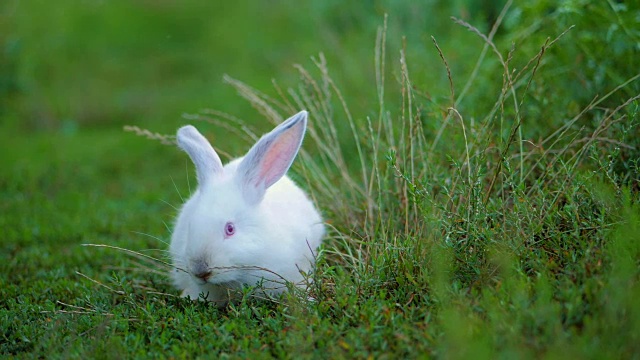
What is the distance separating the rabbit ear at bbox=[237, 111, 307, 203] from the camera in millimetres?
3602

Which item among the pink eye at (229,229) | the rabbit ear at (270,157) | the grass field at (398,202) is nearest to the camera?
the grass field at (398,202)

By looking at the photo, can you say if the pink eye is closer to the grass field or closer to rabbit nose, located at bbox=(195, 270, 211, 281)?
rabbit nose, located at bbox=(195, 270, 211, 281)

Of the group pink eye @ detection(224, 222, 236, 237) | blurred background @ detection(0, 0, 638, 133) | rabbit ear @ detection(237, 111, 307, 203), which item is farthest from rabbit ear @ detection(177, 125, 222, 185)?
blurred background @ detection(0, 0, 638, 133)

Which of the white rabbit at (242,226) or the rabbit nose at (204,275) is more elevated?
the white rabbit at (242,226)

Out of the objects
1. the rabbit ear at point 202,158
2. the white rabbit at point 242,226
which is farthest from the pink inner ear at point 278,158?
the rabbit ear at point 202,158

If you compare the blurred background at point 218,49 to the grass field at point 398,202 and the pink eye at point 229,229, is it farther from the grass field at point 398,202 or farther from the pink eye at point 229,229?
the pink eye at point 229,229

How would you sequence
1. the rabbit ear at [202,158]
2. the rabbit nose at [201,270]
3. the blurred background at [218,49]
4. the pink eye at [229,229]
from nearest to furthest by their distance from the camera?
the rabbit nose at [201,270] < the pink eye at [229,229] < the rabbit ear at [202,158] < the blurred background at [218,49]

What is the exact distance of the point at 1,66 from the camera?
7.93 m

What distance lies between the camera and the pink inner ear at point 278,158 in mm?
3701

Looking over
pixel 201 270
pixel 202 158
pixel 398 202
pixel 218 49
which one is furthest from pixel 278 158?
pixel 218 49

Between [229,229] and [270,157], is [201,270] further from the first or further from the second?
[270,157]

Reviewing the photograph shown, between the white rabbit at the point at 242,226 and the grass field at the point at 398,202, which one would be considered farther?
the white rabbit at the point at 242,226

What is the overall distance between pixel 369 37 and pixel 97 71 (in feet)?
13.6

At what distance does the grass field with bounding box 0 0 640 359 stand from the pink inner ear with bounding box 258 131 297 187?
1.62ft
